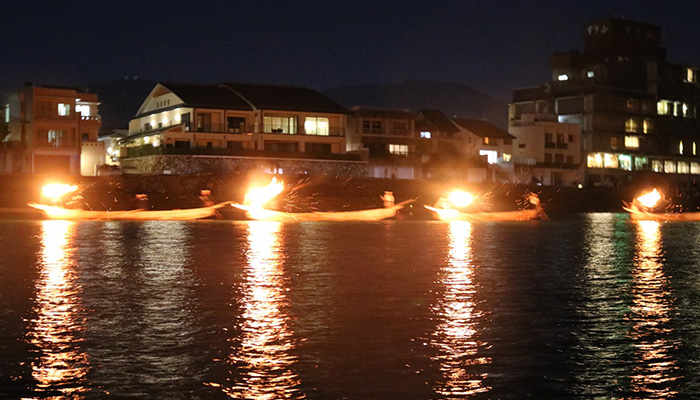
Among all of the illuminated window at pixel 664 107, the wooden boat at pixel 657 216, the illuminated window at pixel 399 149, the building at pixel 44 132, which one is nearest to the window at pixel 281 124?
the illuminated window at pixel 399 149

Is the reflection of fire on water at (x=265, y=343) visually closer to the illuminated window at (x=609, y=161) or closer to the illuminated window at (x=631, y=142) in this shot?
the illuminated window at (x=609, y=161)

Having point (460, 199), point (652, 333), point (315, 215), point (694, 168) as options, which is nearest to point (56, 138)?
point (315, 215)

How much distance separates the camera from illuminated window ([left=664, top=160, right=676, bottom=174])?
110 m

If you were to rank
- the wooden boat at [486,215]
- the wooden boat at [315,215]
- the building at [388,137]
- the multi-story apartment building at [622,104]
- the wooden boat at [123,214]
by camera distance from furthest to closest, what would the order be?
the multi-story apartment building at [622,104] → the building at [388,137] → the wooden boat at [486,215] → the wooden boat at [315,215] → the wooden boat at [123,214]

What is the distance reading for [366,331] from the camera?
16125mm

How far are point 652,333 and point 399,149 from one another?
71.8 meters

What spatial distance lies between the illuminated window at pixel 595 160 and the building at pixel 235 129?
34.5m

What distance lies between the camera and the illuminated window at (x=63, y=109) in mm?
75250

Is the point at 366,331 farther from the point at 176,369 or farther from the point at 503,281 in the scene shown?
the point at 503,281

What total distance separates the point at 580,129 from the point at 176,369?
94.4m

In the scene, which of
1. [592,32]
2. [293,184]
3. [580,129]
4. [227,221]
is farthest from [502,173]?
[227,221]

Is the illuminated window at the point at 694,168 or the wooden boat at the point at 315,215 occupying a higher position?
the illuminated window at the point at 694,168

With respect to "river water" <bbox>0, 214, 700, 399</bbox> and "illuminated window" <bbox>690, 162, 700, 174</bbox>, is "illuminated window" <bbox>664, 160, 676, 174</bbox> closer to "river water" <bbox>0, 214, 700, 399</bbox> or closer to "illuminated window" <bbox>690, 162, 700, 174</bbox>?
"illuminated window" <bbox>690, 162, 700, 174</bbox>

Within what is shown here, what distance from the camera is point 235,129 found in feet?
263
